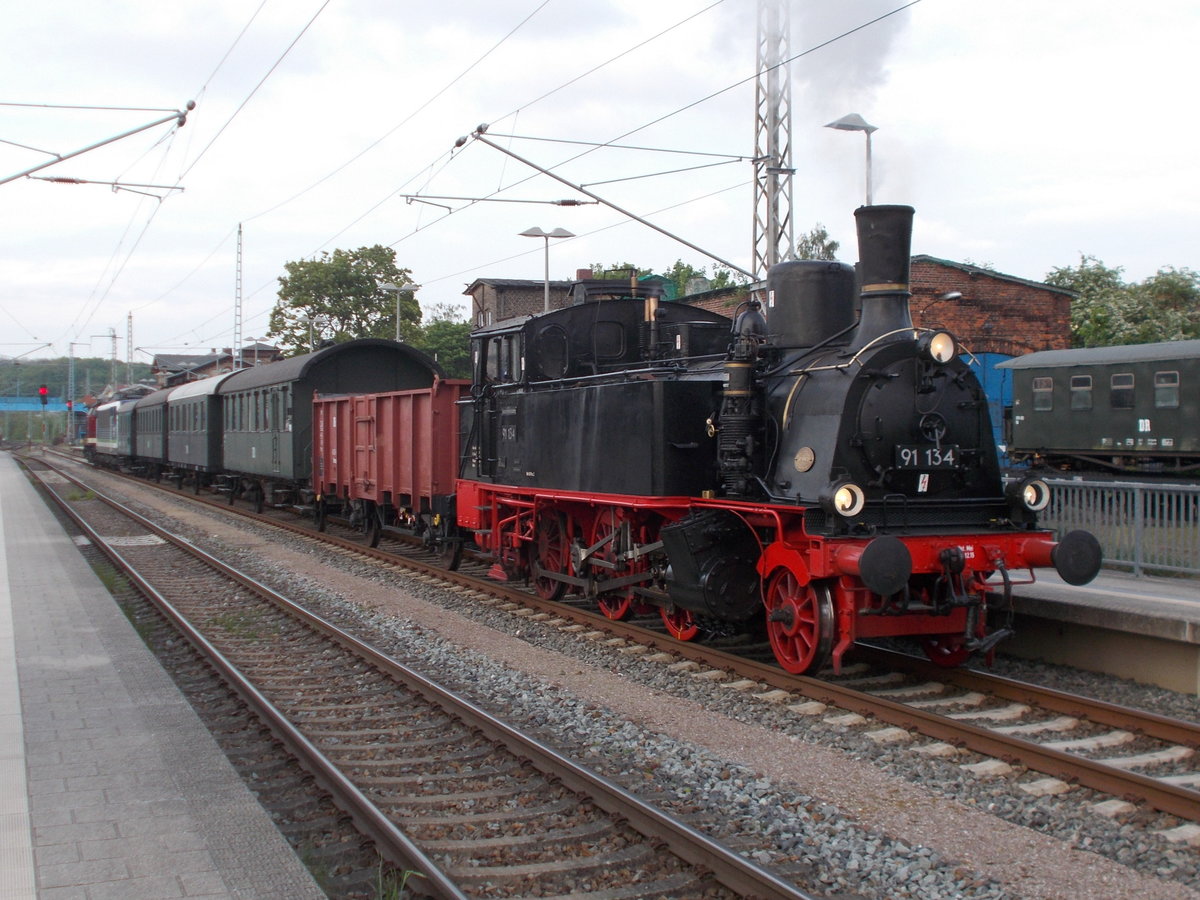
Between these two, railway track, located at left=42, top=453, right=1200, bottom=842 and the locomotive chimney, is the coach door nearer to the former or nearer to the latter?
railway track, located at left=42, top=453, right=1200, bottom=842

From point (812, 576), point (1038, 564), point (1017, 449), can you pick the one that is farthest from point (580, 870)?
point (1017, 449)

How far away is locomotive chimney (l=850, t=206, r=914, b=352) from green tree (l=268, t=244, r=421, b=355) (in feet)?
148

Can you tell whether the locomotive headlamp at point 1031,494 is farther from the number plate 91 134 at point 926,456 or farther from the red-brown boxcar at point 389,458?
the red-brown boxcar at point 389,458

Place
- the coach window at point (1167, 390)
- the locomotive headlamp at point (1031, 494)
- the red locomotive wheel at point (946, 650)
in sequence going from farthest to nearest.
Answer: the coach window at point (1167, 390)
the red locomotive wheel at point (946, 650)
the locomotive headlamp at point (1031, 494)

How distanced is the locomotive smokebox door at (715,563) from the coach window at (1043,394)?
15.7 meters

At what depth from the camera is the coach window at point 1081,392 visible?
67.7 feet

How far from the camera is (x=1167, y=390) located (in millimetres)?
18953

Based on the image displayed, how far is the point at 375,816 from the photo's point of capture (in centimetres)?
475

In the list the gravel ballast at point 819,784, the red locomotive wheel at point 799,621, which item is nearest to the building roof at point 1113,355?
the gravel ballast at point 819,784

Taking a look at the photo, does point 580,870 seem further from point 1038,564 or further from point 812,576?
point 1038,564

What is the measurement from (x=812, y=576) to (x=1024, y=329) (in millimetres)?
22153

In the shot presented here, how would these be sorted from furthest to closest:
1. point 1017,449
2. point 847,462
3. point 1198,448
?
1. point 1017,449
2. point 1198,448
3. point 847,462

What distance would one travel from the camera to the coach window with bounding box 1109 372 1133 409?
19719 mm

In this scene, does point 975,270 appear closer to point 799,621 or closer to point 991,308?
point 991,308
